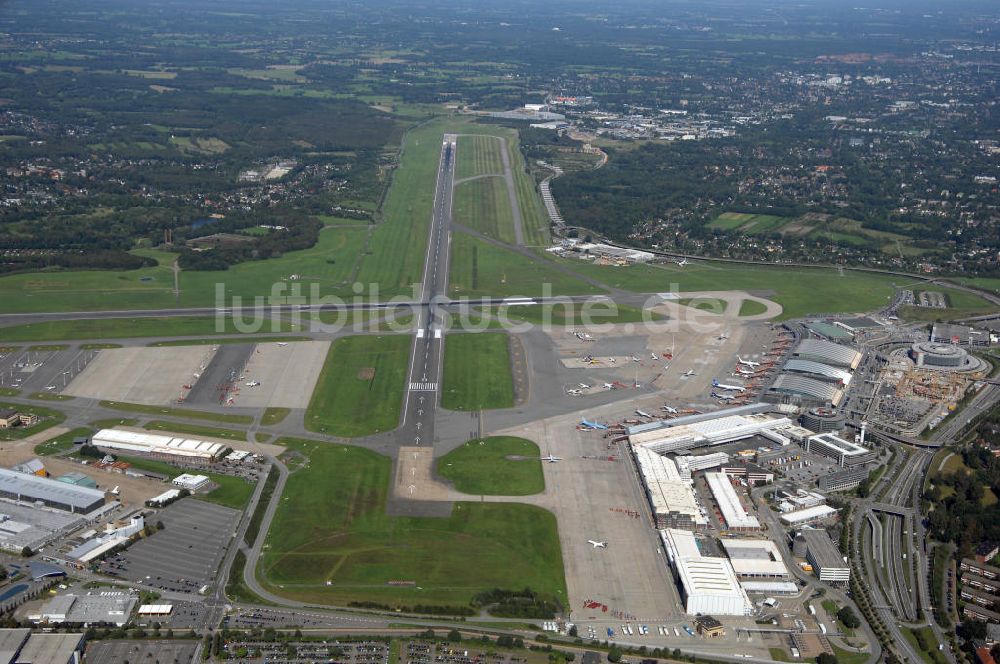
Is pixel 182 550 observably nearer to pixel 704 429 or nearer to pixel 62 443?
pixel 62 443

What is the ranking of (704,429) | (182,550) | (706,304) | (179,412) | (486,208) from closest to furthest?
1. (182,550)
2. (704,429)
3. (179,412)
4. (706,304)
5. (486,208)

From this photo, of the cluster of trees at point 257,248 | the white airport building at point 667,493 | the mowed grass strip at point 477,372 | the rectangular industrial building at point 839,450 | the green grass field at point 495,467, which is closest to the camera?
the white airport building at point 667,493

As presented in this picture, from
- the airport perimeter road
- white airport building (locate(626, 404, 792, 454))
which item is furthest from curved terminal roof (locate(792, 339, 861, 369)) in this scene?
the airport perimeter road

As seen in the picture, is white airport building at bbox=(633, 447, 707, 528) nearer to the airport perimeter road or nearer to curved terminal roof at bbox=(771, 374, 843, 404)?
the airport perimeter road

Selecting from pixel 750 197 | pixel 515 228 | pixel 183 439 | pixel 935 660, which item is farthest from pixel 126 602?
pixel 750 197

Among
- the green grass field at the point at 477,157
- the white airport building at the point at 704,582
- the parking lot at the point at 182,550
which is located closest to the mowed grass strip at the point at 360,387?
the parking lot at the point at 182,550

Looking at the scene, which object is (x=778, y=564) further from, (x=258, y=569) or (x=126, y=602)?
(x=126, y=602)

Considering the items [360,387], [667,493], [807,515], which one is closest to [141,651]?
[667,493]

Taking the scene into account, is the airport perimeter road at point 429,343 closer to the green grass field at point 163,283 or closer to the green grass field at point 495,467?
the green grass field at point 495,467
